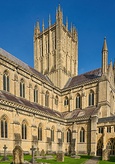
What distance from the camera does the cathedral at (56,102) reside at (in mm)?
24266

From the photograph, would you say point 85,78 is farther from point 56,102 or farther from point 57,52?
point 57,52

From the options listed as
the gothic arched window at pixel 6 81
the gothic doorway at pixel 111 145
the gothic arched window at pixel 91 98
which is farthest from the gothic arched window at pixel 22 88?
the gothic doorway at pixel 111 145

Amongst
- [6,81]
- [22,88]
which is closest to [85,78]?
[22,88]

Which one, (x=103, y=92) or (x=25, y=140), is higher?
(x=103, y=92)

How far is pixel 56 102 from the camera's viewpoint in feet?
133

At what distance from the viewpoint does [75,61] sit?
1991 inches

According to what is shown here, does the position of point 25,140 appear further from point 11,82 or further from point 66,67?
point 66,67

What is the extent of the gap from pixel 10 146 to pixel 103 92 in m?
21.5

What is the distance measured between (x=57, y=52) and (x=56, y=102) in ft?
45.0

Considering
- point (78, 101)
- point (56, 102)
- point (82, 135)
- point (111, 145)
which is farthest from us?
point (56, 102)

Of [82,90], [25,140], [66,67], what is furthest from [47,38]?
[25,140]

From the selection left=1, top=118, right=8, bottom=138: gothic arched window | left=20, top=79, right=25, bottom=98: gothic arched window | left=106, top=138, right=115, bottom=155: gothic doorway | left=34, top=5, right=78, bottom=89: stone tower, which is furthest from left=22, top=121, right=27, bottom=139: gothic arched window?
left=34, top=5, right=78, bottom=89: stone tower

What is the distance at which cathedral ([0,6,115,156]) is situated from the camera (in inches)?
955

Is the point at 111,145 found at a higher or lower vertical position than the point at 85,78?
lower
